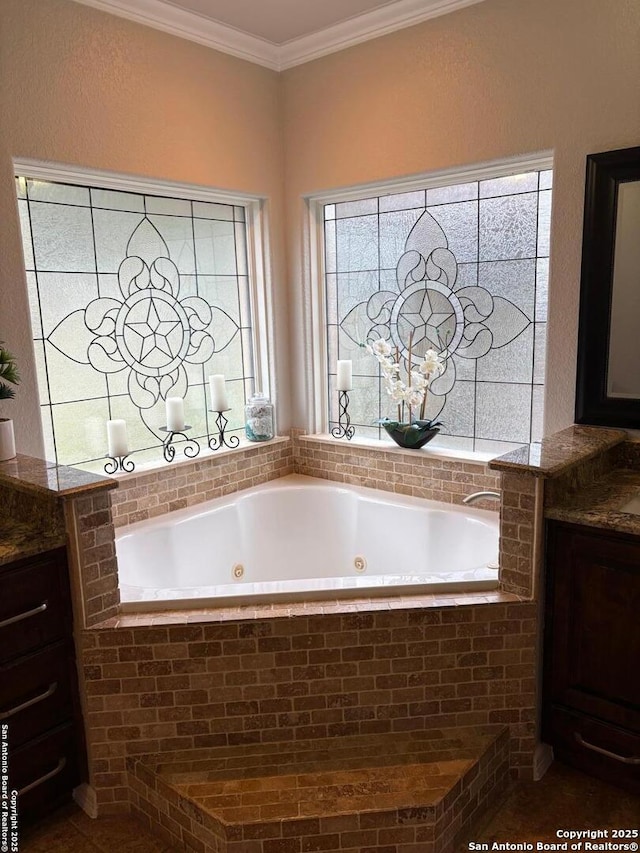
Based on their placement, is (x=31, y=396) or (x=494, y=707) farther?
(x=31, y=396)

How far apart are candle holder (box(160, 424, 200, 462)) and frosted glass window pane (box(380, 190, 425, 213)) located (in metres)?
1.48

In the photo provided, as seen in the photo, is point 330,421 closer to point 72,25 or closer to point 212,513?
point 212,513

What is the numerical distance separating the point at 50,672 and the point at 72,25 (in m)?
2.34

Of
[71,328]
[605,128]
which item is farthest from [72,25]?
[605,128]

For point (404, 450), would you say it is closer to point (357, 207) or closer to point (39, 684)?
point (357, 207)

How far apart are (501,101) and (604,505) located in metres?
1.67

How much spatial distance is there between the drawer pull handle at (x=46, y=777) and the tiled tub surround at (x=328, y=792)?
22 cm

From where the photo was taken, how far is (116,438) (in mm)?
2754

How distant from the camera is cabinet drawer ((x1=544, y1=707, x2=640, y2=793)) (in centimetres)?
196

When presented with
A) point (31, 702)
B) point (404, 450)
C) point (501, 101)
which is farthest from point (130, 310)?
point (501, 101)

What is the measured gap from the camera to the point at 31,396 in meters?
2.43

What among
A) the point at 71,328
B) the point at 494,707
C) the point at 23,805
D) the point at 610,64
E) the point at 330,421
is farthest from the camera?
the point at 330,421

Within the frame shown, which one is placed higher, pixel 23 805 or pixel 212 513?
pixel 212 513

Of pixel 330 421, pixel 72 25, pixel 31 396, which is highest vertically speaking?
pixel 72 25
